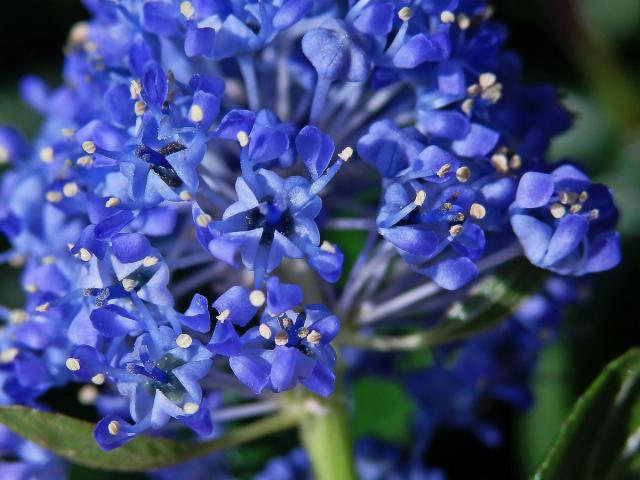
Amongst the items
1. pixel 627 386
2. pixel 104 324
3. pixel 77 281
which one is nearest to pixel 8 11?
pixel 77 281

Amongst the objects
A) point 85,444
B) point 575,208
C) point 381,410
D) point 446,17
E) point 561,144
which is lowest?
point 381,410

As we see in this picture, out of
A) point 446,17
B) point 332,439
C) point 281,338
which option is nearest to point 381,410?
point 332,439

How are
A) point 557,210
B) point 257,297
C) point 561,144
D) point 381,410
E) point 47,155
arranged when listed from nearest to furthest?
point 257,297
point 557,210
point 47,155
point 381,410
point 561,144

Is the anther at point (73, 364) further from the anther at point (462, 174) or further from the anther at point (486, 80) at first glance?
the anther at point (486, 80)

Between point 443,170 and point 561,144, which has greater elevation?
point 443,170

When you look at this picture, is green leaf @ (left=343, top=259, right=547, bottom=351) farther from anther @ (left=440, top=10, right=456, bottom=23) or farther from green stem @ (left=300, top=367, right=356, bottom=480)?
anther @ (left=440, top=10, right=456, bottom=23)

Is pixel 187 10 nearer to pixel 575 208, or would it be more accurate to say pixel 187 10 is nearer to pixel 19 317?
pixel 19 317
